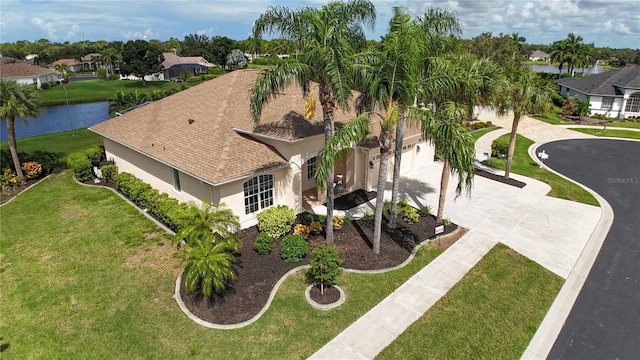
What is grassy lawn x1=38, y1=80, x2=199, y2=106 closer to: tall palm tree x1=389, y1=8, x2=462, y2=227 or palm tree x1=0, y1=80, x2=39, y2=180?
palm tree x1=0, y1=80, x2=39, y2=180

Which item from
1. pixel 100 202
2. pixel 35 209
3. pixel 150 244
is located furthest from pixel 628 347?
pixel 35 209

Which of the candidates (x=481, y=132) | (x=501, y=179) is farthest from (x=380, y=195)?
(x=481, y=132)

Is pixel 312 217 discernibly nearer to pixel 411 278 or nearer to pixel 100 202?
pixel 411 278

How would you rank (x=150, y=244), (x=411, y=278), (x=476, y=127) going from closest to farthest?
(x=411, y=278)
(x=150, y=244)
(x=476, y=127)

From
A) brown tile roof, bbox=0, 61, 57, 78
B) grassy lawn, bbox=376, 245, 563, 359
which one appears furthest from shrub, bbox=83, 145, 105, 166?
brown tile roof, bbox=0, 61, 57, 78

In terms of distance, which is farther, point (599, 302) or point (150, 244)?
point (150, 244)

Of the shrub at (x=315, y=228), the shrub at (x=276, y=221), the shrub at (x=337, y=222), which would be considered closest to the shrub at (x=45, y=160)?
the shrub at (x=276, y=221)

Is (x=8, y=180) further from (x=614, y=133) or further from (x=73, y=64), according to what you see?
(x=73, y=64)
